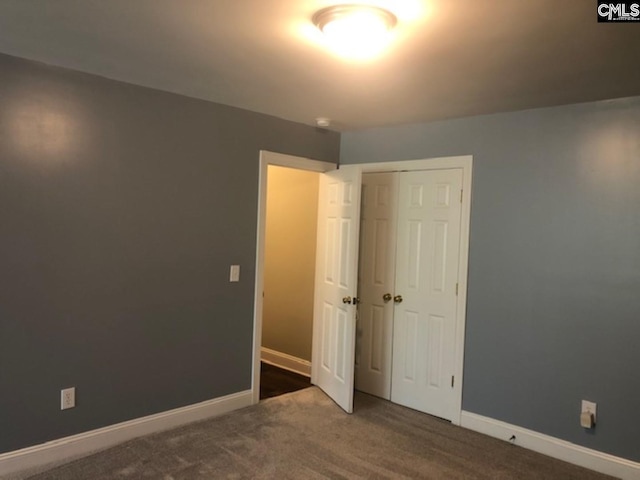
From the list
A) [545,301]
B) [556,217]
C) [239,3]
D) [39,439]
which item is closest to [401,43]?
[239,3]

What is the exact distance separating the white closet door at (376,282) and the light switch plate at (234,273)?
3.81 ft

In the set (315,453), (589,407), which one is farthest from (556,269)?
(315,453)

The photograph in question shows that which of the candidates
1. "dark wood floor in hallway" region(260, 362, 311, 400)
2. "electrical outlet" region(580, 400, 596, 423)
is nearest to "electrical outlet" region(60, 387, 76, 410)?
"dark wood floor in hallway" region(260, 362, 311, 400)

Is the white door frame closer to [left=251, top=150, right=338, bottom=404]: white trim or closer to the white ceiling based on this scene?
[left=251, top=150, right=338, bottom=404]: white trim

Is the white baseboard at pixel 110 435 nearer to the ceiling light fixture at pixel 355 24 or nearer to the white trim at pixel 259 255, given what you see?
the white trim at pixel 259 255

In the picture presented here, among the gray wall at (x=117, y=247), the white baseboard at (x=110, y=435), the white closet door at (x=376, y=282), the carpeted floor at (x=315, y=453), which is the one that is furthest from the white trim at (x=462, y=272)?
the white baseboard at (x=110, y=435)

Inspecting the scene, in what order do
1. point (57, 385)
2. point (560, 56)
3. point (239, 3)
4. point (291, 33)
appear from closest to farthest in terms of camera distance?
point (239, 3)
point (291, 33)
point (560, 56)
point (57, 385)

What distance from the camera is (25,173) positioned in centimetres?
262

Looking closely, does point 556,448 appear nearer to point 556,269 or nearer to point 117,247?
point 556,269

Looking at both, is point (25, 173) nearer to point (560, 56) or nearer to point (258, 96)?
point (258, 96)

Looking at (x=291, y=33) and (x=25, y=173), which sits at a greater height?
(x=291, y=33)

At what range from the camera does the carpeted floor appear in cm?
276

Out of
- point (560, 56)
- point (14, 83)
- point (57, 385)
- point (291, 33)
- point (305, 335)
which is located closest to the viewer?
point (291, 33)

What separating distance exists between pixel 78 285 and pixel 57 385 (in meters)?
0.60
